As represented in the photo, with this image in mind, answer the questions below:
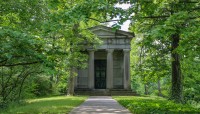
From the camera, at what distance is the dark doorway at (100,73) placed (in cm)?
3505

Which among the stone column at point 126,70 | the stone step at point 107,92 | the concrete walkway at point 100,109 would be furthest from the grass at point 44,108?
the stone column at point 126,70

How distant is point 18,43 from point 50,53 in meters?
0.98

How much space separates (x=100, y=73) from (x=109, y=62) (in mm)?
4140

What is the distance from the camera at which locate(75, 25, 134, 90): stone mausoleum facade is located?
3130cm

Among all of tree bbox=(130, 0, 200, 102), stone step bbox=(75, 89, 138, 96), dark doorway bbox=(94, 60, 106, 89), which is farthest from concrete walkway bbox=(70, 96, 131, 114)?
dark doorway bbox=(94, 60, 106, 89)

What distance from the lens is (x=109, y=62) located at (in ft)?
104

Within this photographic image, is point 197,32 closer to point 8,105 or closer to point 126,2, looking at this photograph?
point 126,2

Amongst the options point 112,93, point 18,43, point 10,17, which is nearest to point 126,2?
point 18,43

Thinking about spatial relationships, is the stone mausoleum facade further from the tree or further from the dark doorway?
the tree

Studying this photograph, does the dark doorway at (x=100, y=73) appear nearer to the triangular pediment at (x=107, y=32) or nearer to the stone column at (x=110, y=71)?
the stone column at (x=110, y=71)

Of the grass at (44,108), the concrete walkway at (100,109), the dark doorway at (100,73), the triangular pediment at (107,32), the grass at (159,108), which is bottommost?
the concrete walkway at (100,109)

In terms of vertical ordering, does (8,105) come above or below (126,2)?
below

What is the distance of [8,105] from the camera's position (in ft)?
51.0

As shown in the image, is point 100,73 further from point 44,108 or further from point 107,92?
point 44,108
